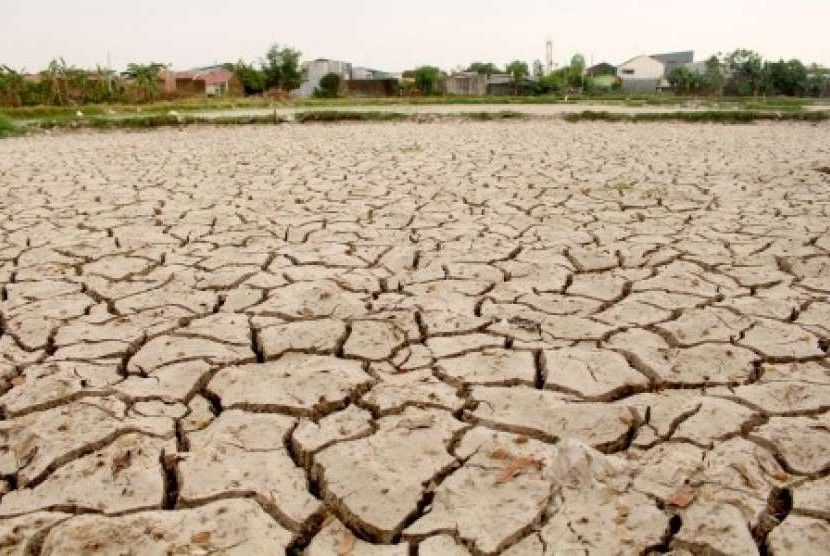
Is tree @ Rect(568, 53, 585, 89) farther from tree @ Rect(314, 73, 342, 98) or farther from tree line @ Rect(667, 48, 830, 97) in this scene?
tree @ Rect(314, 73, 342, 98)

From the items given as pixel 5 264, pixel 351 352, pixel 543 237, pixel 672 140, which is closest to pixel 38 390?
pixel 351 352

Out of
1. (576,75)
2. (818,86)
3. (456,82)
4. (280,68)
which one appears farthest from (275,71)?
(818,86)

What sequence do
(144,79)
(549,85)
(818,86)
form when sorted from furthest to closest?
(549,85) < (818,86) < (144,79)

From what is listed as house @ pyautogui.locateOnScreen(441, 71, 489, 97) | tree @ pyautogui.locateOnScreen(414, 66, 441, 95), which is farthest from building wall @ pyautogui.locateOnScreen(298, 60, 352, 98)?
tree @ pyautogui.locateOnScreen(414, 66, 441, 95)

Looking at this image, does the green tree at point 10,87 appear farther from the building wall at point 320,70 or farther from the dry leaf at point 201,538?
the building wall at point 320,70

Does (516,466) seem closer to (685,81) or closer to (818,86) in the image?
(685,81)

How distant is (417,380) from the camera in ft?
6.14

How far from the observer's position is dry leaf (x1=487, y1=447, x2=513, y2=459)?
150 centimetres

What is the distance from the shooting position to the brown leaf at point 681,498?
1.33 meters

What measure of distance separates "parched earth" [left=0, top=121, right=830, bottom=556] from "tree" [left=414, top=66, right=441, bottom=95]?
117 ft

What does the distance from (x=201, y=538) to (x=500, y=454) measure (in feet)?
2.23

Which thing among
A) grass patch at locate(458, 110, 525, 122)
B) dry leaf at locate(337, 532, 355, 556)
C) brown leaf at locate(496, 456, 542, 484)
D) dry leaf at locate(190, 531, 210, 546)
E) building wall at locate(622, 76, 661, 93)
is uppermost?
building wall at locate(622, 76, 661, 93)

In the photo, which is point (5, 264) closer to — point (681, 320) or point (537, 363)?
point (537, 363)

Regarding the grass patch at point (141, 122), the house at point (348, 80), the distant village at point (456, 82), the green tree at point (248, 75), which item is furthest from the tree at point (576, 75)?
the grass patch at point (141, 122)
